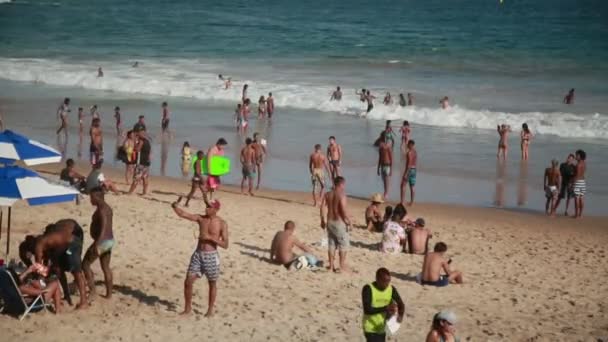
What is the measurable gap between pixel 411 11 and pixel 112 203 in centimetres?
6979

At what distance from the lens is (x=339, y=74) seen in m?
45.0

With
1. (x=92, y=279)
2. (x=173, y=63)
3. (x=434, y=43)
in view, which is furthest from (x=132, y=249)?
(x=434, y=43)

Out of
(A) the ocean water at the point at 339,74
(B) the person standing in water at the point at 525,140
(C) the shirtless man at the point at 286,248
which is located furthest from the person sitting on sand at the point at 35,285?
(B) the person standing in water at the point at 525,140

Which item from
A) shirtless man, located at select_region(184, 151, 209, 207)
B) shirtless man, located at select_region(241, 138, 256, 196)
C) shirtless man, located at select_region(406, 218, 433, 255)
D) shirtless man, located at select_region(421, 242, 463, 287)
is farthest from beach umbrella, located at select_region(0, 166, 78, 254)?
shirtless man, located at select_region(241, 138, 256, 196)

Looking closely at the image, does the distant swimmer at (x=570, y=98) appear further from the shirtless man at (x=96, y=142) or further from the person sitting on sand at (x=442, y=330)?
the person sitting on sand at (x=442, y=330)

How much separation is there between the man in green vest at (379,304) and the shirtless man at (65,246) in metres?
3.44

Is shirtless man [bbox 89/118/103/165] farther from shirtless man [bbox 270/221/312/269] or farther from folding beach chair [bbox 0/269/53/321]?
folding beach chair [bbox 0/269/53/321]

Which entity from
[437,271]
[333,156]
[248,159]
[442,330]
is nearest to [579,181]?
[333,156]

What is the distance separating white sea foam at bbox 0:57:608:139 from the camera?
3073 centimetres

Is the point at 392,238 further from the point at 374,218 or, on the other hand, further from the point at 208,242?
the point at 208,242

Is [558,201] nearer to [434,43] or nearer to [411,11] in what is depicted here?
[434,43]

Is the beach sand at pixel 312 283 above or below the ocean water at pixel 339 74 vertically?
below

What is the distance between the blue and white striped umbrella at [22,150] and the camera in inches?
464

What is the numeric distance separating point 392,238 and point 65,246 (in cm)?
540
